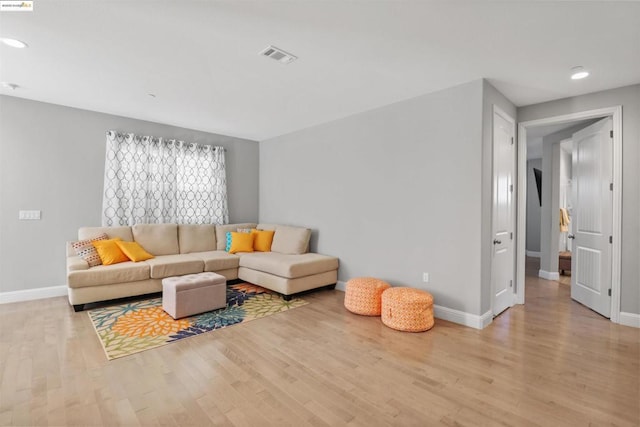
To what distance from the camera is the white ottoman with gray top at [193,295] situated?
3.24 metres

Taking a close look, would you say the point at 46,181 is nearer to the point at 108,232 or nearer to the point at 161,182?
the point at 108,232

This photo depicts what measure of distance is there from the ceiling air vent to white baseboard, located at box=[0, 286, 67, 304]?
4.20 metres

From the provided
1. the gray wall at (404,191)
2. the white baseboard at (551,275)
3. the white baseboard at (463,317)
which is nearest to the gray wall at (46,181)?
the gray wall at (404,191)

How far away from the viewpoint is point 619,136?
3.24 meters

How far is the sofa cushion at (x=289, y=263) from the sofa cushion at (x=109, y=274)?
1.40 m

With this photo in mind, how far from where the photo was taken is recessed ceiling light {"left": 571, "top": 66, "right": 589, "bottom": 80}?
281 cm

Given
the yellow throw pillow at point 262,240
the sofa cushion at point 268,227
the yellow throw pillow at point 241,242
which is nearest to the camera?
the yellow throw pillow at point 241,242

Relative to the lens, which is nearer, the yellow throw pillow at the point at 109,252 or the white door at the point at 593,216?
the white door at the point at 593,216

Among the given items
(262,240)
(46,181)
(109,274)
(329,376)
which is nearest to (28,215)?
(46,181)

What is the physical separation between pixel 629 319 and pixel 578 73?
2.61m

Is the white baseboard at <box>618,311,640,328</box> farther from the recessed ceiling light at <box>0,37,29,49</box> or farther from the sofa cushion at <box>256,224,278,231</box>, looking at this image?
the recessed ceiling light at <box>0,37,29,49</box>

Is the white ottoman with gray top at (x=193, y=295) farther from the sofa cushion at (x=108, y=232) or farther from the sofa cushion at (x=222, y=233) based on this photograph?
the sofa cushion at (x=222, y=233)

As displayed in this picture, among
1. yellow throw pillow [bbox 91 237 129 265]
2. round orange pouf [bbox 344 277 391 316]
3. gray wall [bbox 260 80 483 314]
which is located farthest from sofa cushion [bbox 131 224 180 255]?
round orange pouf [bbox 344 277 391 316]

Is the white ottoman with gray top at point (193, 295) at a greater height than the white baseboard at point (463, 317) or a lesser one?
greater
